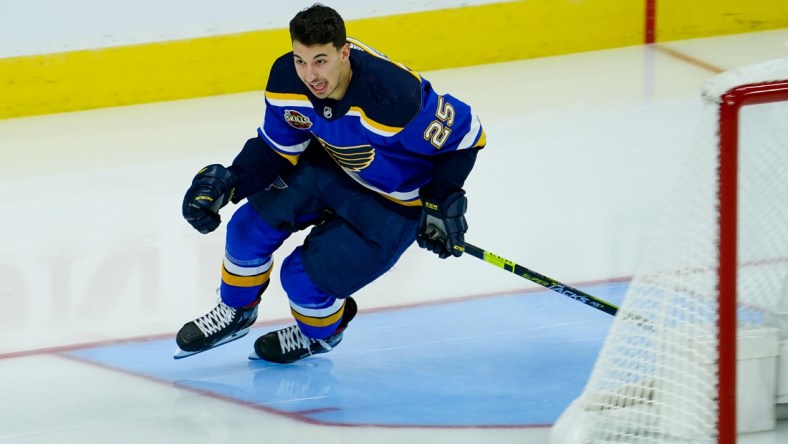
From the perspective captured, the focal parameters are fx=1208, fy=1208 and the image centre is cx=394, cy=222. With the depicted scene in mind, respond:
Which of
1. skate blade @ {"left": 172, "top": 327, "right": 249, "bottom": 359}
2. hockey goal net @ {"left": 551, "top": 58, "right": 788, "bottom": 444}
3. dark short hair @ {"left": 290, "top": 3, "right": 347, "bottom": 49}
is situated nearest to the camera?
hockey goal net @ {"left": 551, "top": 58, "right": 788, "bottom": 444}

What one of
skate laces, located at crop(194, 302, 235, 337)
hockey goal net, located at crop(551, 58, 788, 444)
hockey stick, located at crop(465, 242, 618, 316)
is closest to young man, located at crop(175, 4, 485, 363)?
skate laces, located at crop(194, 302, 235, 337)

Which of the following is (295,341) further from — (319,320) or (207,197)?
(207,197)

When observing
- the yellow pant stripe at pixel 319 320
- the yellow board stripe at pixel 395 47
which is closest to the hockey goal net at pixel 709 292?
the yellow pant stripe at pixel 319 320

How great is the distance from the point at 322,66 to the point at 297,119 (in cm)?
25

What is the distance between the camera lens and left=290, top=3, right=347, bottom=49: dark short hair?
113 inches

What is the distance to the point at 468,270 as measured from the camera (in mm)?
4051

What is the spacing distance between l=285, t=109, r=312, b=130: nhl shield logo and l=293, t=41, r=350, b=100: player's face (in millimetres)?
129

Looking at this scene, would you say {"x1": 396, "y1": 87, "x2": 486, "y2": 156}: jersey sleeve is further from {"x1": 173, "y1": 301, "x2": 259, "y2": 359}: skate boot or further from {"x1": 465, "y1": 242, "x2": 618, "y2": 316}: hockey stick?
{"x1": 173, "y1": 301, "x2": 259, "y2": 359}: skate boot

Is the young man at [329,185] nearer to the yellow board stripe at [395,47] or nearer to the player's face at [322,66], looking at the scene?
the player's face at [322,66]

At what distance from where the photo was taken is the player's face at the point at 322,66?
2889 mm

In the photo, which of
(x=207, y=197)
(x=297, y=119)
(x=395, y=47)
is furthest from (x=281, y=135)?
(x=395, y=47)

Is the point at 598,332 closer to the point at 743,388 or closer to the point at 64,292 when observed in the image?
the point at 743,388

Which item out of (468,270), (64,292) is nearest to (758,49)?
(468,270)

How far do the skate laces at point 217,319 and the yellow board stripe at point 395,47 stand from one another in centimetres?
268
